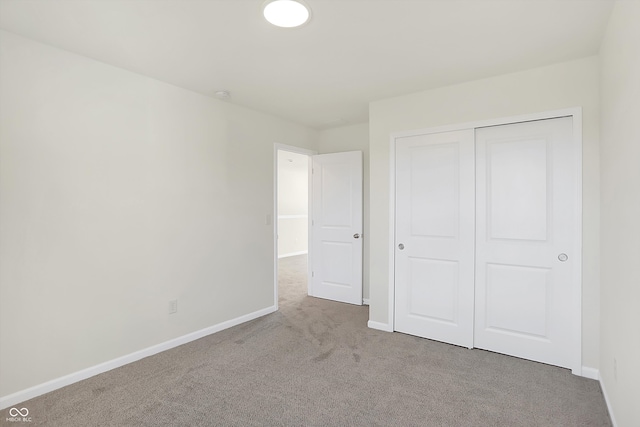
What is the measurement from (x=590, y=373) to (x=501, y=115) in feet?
7.01

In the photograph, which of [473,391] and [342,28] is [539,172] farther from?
[342,28]

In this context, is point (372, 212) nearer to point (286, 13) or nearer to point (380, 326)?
point (380, 326)

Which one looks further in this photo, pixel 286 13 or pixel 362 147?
pixel 362 147

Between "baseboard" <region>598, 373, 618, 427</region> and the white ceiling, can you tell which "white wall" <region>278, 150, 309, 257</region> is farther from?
"baseboard" <region>598, 373, 618, 427</region>

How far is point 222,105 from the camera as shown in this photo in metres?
3.61

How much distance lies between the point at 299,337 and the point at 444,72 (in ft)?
9.12

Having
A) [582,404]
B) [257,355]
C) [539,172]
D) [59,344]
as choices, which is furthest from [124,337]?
[539,172]

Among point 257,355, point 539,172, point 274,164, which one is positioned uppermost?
point 274,164

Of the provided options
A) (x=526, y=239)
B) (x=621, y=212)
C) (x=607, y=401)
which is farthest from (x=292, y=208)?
(x=621, y=212)

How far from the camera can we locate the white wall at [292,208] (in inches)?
346

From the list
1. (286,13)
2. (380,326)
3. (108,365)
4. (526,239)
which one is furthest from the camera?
(380,326)

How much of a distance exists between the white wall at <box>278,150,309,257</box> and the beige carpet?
18.4 ft

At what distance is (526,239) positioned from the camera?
9.32 feet

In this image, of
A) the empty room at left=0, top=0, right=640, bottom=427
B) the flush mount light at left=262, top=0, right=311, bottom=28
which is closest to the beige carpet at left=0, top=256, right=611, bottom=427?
the empty room at left=0, top=0, right=640, bottom=427
